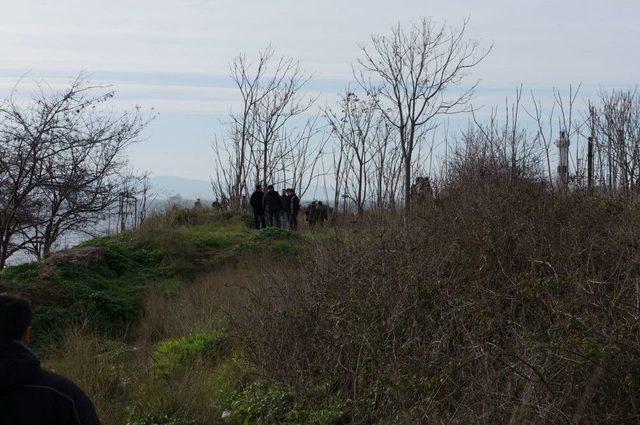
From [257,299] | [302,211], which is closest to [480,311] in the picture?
[257,299]

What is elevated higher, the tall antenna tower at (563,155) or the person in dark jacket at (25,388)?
the tall antenna tower at (563,155)

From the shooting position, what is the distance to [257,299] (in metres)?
10.0

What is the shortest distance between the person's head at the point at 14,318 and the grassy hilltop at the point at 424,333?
341cm

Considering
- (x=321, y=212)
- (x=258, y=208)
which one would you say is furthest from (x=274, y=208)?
(x=321, y=212)

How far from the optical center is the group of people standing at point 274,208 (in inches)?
1027

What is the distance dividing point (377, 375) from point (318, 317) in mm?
1410

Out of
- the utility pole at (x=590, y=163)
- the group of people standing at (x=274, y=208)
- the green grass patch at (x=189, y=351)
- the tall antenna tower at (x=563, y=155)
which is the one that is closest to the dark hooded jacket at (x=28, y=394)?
the green grass patch at (x=189, y=351)

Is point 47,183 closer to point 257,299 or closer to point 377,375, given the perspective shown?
point 257,299

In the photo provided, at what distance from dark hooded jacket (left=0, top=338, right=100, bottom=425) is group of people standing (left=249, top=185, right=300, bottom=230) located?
70.9ft

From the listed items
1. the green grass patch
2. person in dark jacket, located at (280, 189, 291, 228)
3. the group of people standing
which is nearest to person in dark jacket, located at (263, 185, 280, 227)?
the group of people standing

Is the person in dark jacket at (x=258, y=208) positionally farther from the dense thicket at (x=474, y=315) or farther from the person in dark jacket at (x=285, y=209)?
the dense thicket at (x=474, y=315)

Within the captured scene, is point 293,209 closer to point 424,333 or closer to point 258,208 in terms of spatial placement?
point 258,208

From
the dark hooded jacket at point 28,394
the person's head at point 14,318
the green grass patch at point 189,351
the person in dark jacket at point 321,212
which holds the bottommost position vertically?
the green grass patch at point 189,351

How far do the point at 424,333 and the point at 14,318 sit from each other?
14.6 ft
